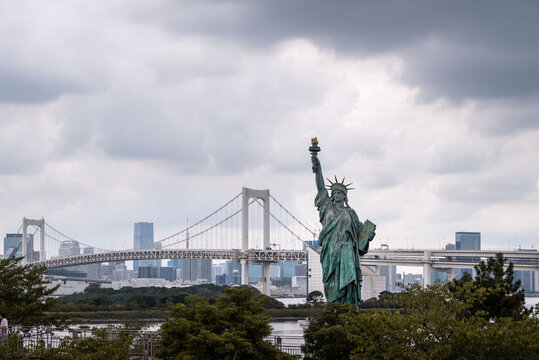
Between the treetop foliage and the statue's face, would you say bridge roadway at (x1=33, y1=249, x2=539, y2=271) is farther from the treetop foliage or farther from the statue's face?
the treetop foliage

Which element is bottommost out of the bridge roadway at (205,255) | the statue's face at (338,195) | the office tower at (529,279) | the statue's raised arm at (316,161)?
the office tower at (529,279)

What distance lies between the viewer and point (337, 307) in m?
25.1

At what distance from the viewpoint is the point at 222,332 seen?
69.8ft

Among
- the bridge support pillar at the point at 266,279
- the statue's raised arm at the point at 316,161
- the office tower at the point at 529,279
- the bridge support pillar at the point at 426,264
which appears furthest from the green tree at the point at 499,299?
the office tower at the point at 529,279

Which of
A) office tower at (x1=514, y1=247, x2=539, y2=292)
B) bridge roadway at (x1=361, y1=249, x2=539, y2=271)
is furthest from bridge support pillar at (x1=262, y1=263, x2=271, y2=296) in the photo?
office tower at (x1=514, y1=247, x2=539, y2=292)

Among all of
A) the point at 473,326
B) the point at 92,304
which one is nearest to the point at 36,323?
the point at 473,326

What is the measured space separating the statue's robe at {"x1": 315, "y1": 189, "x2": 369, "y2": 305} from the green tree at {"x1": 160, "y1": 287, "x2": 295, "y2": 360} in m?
6.55

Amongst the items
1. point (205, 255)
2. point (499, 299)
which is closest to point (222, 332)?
point (499, 299)

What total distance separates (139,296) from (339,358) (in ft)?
197

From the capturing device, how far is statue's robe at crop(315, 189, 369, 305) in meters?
28.0

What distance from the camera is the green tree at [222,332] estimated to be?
20438 mm

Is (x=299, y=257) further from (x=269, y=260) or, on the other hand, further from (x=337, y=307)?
(x=337, y=307)

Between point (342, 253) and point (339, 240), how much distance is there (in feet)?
1.71

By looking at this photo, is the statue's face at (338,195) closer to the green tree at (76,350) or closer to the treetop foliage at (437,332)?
the treetop foliage at (437,332)
